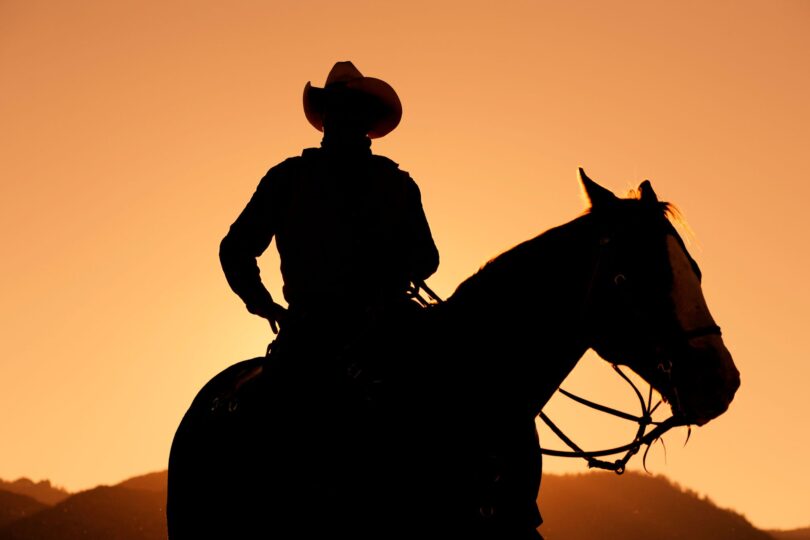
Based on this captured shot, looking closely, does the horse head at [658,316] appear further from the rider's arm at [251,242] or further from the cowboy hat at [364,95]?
the rider's arm at [251,242]

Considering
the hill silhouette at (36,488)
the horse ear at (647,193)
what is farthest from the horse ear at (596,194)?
the hill silhouette at (36,488)

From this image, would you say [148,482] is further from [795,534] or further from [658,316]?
[795,534]

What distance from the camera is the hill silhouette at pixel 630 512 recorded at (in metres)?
39.2

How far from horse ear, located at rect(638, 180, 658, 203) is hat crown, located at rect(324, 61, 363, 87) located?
244cm

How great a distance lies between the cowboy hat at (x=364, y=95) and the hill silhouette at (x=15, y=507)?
30.1 metres

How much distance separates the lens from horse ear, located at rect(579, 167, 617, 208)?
623 cm

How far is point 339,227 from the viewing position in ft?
21.0

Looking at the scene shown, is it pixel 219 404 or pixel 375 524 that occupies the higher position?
pixel 219 404

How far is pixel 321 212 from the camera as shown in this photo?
21.3 feet

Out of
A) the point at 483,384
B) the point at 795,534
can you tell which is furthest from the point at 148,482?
the point at 795,534

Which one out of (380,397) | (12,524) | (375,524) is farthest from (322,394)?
(12,524)

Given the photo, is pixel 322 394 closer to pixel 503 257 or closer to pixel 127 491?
pixel 503 257

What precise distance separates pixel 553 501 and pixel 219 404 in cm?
3674

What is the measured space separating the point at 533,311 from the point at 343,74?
274cm
